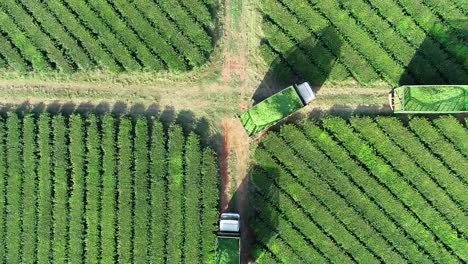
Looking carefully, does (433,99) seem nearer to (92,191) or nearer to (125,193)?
(125,193)

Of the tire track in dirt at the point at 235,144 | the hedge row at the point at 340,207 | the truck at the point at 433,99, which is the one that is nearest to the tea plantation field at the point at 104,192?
the tire track in dirt at the point at 235,144

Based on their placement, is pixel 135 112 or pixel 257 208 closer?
pixel 257 208

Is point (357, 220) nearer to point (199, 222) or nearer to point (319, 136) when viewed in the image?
point (319, 136)

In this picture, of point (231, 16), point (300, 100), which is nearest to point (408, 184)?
point (300, 100)

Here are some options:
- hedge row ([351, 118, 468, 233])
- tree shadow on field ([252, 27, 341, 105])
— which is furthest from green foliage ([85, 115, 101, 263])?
hedge row ([351, 118, 468, 233])

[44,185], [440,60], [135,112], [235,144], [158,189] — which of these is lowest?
[44,185]

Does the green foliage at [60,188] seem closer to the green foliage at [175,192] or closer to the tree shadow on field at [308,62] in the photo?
the green foliage at [175,192]

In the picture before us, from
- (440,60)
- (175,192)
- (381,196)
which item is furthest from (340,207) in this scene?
(440,60)
